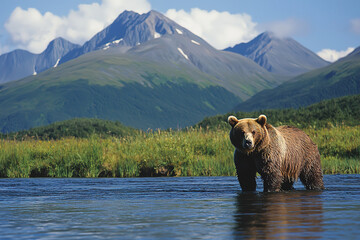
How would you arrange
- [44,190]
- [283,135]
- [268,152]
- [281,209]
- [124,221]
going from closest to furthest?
A: [124,221] → [281,209] → [268,152] → [283,135] → [44,190]

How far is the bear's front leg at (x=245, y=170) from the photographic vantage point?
46.3 feet

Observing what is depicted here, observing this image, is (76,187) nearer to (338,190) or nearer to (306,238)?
(338,190)

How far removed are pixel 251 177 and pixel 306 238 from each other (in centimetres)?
668

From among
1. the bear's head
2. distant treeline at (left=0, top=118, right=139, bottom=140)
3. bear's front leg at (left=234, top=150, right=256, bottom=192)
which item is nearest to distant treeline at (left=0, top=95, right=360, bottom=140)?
distant treeline at (left=0, top=118, right=139, bottom=140)

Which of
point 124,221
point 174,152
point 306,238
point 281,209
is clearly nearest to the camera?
point 306,238

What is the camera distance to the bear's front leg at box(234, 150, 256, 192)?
1410cm

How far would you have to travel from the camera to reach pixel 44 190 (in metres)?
17.6

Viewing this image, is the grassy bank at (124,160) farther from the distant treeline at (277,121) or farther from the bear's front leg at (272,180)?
the distant treeline at (277,121)

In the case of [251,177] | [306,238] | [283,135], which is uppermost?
[283,135]

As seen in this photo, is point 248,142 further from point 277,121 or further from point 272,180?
point 277,121

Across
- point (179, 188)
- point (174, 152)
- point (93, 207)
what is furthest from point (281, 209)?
point (174, 152)

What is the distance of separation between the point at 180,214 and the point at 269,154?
147 inches

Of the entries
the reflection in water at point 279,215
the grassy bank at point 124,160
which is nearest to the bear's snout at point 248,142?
the reflection in water at point 279,215

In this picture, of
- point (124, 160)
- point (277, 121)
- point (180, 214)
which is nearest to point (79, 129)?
point (277, 121)
